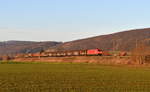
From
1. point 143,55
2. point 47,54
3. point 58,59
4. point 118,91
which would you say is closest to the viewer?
point 118,91

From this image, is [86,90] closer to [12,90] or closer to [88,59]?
[12,90]

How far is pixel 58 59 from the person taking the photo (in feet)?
384

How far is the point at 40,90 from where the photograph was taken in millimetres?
21859

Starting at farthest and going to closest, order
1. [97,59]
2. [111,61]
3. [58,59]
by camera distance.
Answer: [58,59] → [97,59] → [111,61]

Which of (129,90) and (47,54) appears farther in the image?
(47,54)

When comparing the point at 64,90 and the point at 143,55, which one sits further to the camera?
the point at 143,55

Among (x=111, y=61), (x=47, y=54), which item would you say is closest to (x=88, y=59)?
(x=111, y=61)

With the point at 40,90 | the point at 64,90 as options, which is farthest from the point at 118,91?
the point at 40,90

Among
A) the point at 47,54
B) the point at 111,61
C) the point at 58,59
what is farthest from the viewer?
the point at 47,54

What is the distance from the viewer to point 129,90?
2239cm

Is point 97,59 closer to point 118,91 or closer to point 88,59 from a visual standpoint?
point 88,59

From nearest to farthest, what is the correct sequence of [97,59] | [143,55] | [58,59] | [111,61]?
[143,55] → [111,61] → [97,59] → [58,59]

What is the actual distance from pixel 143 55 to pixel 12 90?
6245 cm

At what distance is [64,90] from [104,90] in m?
3.17
